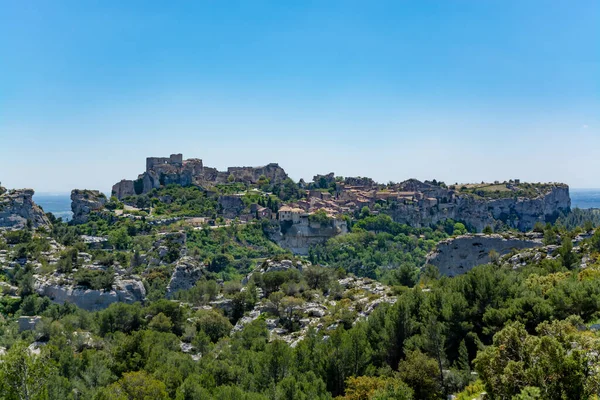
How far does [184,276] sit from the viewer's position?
58.3 meters

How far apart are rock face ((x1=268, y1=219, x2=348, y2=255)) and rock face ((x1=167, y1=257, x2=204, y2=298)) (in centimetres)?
3458

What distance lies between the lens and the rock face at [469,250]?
2247 inches

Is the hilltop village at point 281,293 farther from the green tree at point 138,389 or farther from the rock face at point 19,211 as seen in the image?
the rock face at point 19,211

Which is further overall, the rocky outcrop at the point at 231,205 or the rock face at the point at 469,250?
the rocky outcrop at the point at 231,205

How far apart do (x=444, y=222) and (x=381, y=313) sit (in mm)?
86515

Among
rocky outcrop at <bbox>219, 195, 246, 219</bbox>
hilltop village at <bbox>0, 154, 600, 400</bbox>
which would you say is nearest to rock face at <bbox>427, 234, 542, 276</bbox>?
hilltop village at <bbox>0, 154, 600, 400</bbox>

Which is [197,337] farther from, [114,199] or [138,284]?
[114,199]

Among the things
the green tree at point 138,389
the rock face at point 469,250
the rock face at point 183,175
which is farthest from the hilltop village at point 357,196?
the green tree at point 138,389

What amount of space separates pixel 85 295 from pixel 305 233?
165 feet

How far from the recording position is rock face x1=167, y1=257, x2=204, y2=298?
57.0 metres

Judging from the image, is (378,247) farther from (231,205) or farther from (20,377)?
(20,377)

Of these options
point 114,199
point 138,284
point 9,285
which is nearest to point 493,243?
point 138,284

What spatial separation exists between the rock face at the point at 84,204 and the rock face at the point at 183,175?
13.0 metres

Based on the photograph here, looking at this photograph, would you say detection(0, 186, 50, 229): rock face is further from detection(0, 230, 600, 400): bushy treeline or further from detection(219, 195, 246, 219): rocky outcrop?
detection(0, 230, 600, 400): bushy treeline
